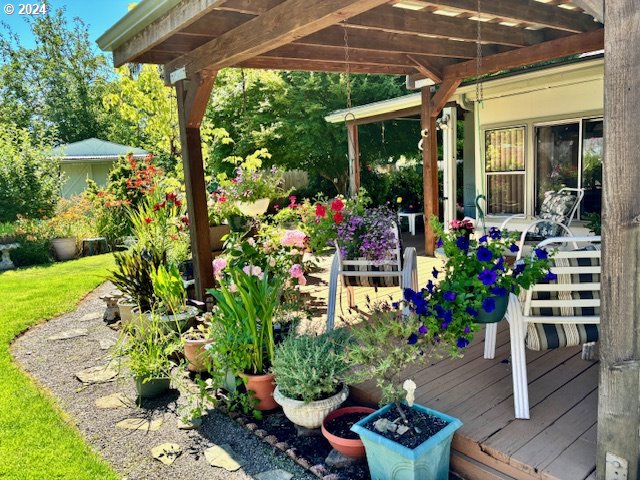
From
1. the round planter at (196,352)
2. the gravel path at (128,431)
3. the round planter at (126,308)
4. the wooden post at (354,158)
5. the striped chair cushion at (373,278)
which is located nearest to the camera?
the gravel path at (128,431)

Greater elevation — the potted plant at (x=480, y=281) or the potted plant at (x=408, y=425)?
the potted plant at (x=480, y=281)

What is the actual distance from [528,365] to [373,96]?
10.0 meters

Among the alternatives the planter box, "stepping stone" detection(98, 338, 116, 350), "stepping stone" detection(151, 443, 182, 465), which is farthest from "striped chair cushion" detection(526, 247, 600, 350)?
"stepping stone" detection(98, 338, 116, 350)

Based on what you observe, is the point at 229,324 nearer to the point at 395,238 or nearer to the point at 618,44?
the point at 395,238

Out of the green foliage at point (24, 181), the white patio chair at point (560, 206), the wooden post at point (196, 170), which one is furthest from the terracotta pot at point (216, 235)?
the green foliage at point (24, 181)

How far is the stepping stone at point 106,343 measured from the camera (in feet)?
14.4

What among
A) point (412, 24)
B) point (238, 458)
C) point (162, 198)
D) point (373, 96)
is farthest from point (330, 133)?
point (238, 458)

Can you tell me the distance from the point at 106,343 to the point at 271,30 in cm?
325

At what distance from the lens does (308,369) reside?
252cm

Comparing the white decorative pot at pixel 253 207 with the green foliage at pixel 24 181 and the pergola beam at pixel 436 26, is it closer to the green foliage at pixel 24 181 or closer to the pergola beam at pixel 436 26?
the pergola beam at pixel 436 26

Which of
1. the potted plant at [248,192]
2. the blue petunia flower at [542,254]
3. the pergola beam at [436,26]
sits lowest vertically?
the blue petunia flower at [542,254]

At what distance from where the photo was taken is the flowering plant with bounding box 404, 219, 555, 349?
Answer: 7.04 feet

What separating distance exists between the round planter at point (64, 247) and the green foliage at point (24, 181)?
0.82 m

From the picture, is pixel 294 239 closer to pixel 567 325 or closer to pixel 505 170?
pixel 567 325
